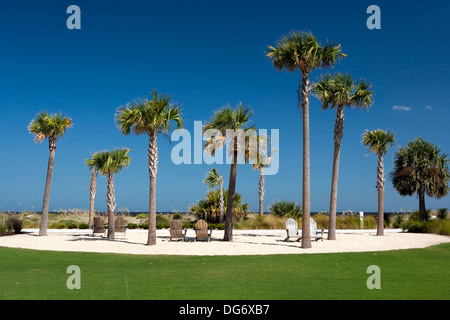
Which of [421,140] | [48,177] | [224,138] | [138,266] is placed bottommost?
[138,266]

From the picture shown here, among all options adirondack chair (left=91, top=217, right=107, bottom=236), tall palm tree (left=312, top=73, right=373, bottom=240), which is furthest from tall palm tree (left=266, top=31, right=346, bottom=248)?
adirondack chair (left=91, top=217, right=107, bottom=236)

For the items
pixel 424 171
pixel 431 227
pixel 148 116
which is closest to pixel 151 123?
pixel 148 116

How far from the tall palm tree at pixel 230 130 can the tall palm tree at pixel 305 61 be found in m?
3.01

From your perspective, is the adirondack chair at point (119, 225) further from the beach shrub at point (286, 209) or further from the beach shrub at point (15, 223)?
the beach shrub at point (286, 209)

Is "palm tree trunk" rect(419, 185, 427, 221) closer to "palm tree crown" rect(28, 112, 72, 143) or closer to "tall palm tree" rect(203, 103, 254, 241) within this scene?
"tall palm tree" rect(203, 103, 254, 241)

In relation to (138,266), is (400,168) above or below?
above

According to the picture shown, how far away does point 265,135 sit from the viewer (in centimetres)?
2045

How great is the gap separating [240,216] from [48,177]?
49.6ft

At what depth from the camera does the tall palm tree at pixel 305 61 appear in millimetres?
16891

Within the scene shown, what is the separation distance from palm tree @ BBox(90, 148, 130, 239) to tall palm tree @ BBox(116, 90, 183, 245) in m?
2.63

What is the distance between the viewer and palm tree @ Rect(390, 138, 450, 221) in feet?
101

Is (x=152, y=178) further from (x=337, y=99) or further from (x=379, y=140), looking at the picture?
(x=379, y=140)
